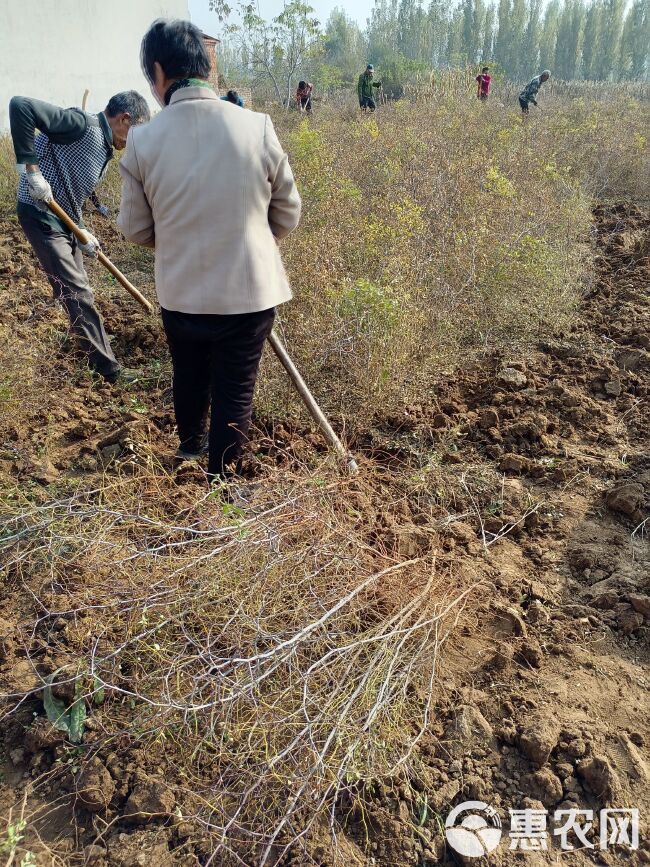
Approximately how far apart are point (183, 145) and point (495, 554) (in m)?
2.01

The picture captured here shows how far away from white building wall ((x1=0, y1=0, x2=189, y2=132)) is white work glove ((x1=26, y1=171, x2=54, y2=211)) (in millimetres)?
8277

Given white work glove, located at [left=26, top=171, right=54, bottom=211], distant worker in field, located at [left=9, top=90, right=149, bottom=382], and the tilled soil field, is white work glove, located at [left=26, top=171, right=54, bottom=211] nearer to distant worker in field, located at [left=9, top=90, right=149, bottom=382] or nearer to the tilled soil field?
distant worker in field, located at [left=9, top=90, right=149, bottom=382]

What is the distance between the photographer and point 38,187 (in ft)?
10.2

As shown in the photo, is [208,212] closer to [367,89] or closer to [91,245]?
[91,245]

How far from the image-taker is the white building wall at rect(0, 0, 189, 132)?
10.3 meters

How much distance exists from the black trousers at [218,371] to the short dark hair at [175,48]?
84cm

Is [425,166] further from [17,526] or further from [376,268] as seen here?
[17,526]

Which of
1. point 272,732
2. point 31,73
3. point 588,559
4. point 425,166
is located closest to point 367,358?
point 588,559

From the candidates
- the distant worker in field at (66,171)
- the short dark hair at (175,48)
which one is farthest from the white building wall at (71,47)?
the short dark hair at (175,48)
